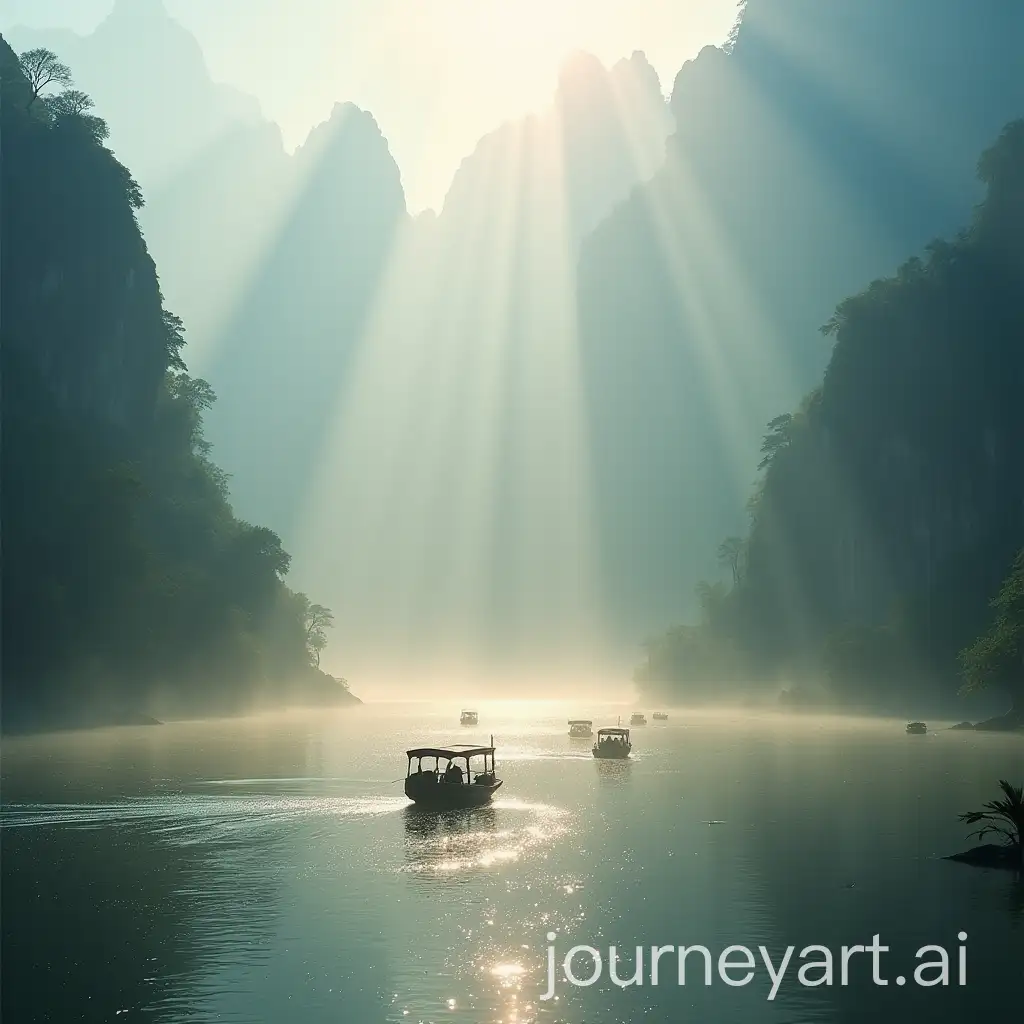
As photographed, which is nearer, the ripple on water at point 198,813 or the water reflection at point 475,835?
the water reflection at point 475,835

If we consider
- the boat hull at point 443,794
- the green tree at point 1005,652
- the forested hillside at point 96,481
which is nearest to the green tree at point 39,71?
the forested hillside at point 96,481

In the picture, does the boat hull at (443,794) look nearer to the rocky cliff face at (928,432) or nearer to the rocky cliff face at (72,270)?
the rocky cliff face at (72,270)

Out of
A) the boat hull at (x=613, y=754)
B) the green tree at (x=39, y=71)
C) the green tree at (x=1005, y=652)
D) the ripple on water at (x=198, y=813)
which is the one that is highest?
the green tree at (x=39, y=71)

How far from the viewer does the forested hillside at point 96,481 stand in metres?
107

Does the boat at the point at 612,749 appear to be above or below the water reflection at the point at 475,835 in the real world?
above

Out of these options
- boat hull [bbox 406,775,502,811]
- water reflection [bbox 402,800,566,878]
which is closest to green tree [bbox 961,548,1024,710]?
water reflection [bbox 402,800,566,878]

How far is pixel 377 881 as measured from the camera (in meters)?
38.6

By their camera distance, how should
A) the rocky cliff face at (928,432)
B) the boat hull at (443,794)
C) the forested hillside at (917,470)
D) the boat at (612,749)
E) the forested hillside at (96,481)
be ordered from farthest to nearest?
the rocky cliff face at (928,432) → the forested hillside at (917,470) → the forested hillside at (96,481) → the boat at (612,749) → the boat hull at (443,794)

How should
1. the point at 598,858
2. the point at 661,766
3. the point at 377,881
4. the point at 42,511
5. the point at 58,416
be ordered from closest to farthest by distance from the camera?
1. the point at 377,881
2. the point at 598,858
3. the point at 661,766
4. the point at 42,511
5. the point at 58,416

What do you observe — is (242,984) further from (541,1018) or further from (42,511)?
(42,511)

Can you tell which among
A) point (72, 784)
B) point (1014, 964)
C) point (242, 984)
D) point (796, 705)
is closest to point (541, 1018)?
point (242, 984)

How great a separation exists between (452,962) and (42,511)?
9522 centimetres

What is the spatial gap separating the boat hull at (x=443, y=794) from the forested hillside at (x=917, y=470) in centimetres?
10979

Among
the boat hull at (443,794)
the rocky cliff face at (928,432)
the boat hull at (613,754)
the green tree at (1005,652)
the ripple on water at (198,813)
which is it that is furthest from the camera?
the rocky cliff face at (928,432)
